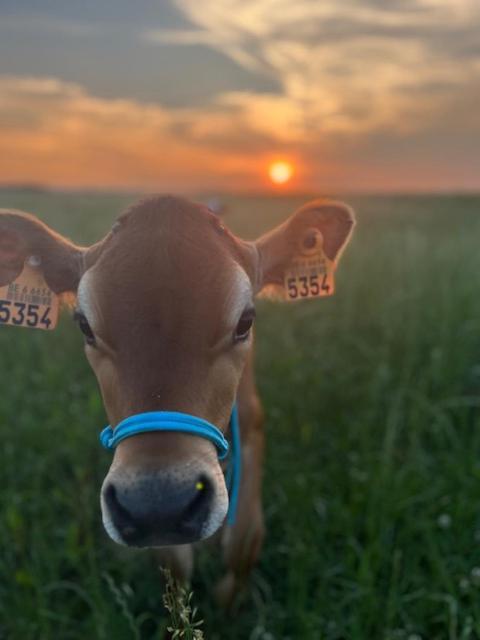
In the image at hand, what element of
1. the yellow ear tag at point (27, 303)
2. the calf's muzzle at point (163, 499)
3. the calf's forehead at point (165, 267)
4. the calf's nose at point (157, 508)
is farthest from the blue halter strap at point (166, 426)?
the yellow ear tag at point (27, 303)

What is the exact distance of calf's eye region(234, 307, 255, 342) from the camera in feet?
7.16

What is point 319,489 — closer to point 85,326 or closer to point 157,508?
point 85,326

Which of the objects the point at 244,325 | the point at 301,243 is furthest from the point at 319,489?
the point at 244,325

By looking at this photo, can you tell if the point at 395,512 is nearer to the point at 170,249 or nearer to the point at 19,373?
the point at 170,249

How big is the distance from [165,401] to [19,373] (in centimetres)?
361

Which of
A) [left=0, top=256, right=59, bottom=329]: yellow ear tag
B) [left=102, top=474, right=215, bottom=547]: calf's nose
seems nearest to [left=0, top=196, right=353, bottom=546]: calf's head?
[left=102, top=474, right=215, bottom=547]: calf's nose

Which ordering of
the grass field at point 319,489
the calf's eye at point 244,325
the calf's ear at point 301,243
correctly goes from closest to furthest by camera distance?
the calf's eye at point 244,325 < the calf's ear at point 301,243 < the grass field at point 319,489

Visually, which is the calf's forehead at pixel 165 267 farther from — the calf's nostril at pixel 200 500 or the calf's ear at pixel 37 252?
the calf's nostril at pixel 200 500

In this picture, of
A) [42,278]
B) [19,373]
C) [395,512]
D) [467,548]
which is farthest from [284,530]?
[19,373]

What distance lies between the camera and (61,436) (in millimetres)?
4352

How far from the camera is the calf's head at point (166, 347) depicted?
1.81m

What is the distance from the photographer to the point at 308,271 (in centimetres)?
285

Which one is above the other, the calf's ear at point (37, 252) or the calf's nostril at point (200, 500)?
the calf's ear at point (37, 252)

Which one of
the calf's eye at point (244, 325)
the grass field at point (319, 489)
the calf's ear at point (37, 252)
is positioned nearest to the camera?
the calf's eye at point (244, 325)
